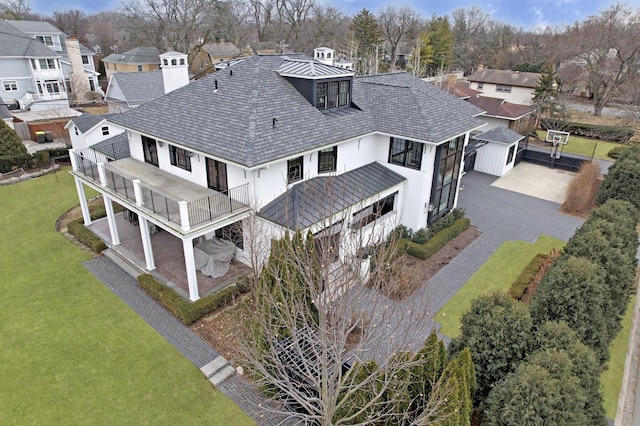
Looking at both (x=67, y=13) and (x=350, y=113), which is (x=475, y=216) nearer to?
(x=350, y=113)

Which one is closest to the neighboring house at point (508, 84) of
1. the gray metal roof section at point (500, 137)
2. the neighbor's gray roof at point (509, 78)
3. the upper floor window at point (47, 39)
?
the neighbor's gray roof at point (509, 78)

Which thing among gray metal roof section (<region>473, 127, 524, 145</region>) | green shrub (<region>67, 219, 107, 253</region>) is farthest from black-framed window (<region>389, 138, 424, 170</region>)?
green shrub (<region>67, 219, 107, 253</region>)

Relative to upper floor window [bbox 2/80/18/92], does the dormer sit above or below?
above

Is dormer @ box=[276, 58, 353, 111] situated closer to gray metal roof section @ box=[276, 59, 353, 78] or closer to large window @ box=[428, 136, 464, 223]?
gray metal roof section @ box=[276, 59, 353, 78]

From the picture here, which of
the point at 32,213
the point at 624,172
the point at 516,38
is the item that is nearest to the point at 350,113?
the point at 624,172

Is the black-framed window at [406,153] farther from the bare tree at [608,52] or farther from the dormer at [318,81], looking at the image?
the bare tree at [608,52]

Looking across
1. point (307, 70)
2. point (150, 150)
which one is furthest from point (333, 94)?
point (150, 150)
